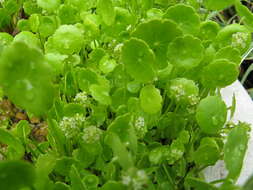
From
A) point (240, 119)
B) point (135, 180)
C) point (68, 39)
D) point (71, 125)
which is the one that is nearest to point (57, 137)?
point (71, 125)

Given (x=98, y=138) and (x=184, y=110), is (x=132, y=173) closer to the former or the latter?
(x=98, y=138)

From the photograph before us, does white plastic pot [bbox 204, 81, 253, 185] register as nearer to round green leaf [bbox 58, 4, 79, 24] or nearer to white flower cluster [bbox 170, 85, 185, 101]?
white flower cluster [bbox 170, 85, 185, 101]

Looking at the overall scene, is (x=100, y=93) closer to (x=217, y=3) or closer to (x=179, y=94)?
(x=179, y=94)

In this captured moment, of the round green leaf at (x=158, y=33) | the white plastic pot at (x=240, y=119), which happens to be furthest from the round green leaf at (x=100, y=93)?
the white plastic pot at (x=240, y=119)

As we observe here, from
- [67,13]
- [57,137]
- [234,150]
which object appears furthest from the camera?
[67,13]

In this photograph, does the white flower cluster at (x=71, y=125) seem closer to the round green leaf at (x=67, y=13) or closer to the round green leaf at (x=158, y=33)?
the round green leaf at (x=158, y=33)

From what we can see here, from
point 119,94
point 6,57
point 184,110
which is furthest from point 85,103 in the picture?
point 6,57
